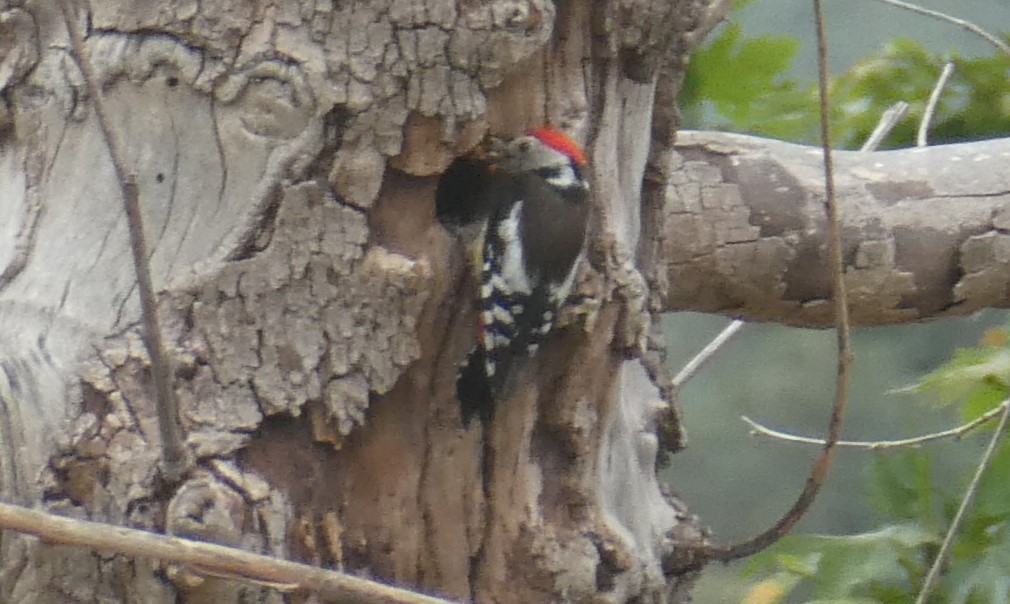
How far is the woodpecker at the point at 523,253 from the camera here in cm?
188

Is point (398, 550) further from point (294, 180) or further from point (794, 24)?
point (794, 24)

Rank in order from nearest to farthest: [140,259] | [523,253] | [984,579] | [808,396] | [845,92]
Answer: [140,259] < [523,253] < [984,579] < [845,92] < [808,396]

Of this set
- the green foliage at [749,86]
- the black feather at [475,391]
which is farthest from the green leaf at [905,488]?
the black feather at [475,391]

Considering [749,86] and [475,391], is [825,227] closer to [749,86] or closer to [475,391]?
[749,86]

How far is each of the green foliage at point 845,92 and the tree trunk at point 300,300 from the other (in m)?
0.85

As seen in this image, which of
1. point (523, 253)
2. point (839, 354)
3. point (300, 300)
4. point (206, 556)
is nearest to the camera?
point (206, 556)

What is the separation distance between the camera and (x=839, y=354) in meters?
1.83

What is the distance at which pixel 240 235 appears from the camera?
67.6 inches

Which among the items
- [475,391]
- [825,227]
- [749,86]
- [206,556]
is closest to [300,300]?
[475,391]

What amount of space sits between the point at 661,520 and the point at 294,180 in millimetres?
939

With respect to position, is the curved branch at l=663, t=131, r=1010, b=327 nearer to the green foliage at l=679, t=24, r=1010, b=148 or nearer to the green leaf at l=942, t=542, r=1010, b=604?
the green foliage at l=679, t=24, r=1010, b=148

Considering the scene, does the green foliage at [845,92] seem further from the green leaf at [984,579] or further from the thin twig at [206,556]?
the thin twig at [206,556]

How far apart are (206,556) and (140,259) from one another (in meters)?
0.36

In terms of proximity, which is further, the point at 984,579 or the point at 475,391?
the point at 984,579
